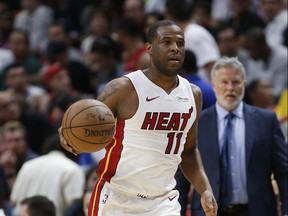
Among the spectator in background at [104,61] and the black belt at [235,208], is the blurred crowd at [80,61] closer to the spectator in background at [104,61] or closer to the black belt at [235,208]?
the spectator in background at [104,61]

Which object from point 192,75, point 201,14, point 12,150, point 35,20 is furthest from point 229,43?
point 35,20

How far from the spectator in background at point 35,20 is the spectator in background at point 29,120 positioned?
4.17 metres

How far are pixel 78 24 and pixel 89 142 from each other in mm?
10608

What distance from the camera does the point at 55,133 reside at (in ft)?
36.6

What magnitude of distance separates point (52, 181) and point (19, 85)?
3.49 m

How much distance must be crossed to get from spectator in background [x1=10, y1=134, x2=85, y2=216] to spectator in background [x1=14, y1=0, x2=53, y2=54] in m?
6.39

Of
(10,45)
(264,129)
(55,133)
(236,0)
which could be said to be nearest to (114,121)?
(264,129)

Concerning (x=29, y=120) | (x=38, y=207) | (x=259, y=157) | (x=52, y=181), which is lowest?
(x=38, y=207)

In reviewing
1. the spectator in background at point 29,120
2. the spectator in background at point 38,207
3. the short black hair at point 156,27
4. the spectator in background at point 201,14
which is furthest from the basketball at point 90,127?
the spectator in background at point 201,14

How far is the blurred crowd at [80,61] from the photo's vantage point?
9.11 metres

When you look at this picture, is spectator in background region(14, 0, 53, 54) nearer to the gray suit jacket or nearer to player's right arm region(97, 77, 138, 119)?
the gray suit jacket

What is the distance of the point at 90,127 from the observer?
5.38m

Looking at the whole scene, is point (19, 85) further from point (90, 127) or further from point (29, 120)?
point (90, 127)

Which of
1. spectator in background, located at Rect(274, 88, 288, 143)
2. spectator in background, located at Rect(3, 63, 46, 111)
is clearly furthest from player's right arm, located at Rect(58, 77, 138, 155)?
spectator in background, located at Rect(3, 63, 46, 111)
